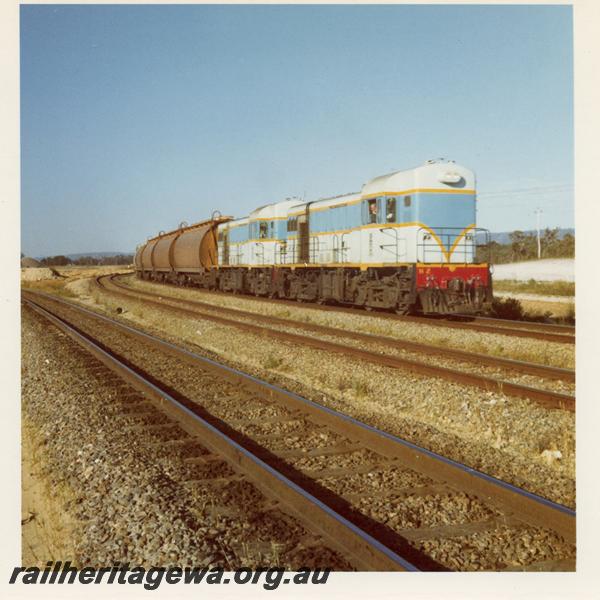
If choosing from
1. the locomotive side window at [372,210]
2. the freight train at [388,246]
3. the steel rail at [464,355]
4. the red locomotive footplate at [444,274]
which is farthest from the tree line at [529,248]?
the steel rail at [464,355]

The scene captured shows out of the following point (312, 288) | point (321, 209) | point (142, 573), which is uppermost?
point (321, 209)

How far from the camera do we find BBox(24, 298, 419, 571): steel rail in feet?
11.2

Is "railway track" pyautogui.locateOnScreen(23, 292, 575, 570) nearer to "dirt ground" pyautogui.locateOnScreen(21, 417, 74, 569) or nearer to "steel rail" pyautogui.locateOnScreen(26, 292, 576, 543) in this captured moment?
"steel rail" pyautogui.locateOnScreen(26, 292, 576, 543)

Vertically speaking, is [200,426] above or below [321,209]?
below

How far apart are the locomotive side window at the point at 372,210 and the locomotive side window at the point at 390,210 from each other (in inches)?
21.3

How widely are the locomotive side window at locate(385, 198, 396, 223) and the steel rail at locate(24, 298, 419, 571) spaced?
30.7 feet

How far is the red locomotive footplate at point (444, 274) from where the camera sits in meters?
14.1

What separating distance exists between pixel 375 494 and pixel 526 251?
44780 mm

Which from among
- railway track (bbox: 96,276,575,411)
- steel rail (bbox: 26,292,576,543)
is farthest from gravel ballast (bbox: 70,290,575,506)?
steel rail (bbox: 26,292,576,543)

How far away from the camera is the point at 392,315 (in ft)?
50.1

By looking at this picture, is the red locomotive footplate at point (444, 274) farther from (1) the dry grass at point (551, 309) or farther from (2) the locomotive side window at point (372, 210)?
(1) the dry grass at point (551, 309)

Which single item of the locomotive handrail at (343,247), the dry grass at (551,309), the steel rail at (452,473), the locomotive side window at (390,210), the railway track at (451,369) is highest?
the locomotive side window at (390,210)
